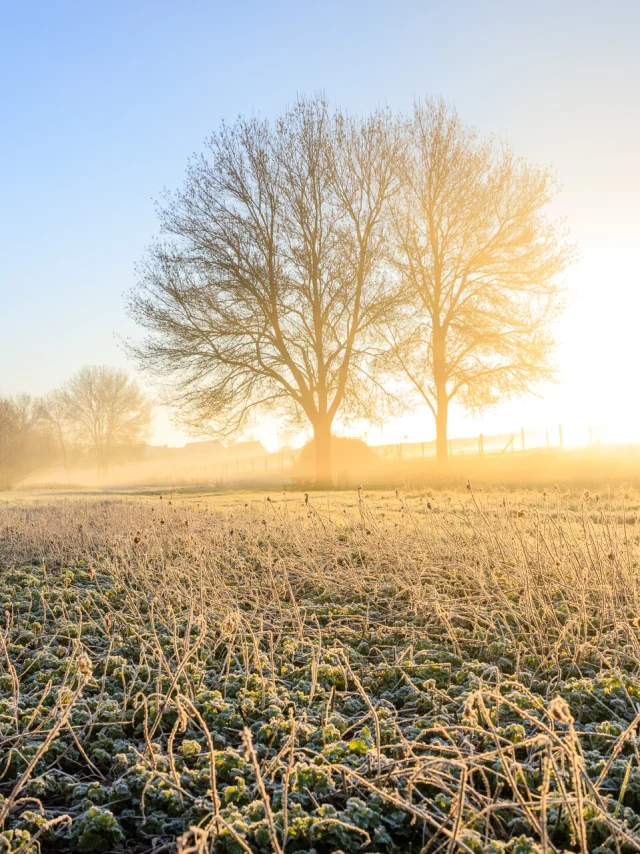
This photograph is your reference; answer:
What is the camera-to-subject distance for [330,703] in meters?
3.42

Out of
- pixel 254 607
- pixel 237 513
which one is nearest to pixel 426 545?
pixel 254 607

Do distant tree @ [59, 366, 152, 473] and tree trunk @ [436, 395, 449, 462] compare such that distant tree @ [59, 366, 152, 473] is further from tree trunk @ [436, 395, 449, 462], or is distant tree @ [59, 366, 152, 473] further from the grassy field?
the grassy field

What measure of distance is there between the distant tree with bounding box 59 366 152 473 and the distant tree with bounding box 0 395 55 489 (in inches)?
Result: 125

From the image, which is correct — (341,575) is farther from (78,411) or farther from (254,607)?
(78,411)

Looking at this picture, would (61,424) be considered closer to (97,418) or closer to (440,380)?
(97,418)

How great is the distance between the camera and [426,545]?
6.57m

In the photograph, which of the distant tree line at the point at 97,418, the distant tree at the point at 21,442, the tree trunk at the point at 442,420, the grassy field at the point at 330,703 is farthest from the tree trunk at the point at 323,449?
the distant tree line at the point at 97,418

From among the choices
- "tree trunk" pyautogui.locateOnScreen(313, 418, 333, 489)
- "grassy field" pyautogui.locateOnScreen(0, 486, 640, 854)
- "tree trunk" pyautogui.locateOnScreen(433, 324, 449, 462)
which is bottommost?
"grassy field" pyautogui.locateOnScreen(0, 486, 640, 854)

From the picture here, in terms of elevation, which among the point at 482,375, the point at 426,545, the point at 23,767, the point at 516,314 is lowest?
the point at 23,767

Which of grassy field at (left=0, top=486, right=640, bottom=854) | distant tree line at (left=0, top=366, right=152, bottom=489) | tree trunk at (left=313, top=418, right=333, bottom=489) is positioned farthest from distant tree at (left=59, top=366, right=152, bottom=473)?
grassy field at (left=0, top=486, right=640, bottom=854)

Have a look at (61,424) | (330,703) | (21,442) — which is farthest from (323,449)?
(61,424)

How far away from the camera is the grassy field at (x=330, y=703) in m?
2.41

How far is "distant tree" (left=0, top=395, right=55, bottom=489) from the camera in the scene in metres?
45.4

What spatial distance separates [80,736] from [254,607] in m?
2.10
